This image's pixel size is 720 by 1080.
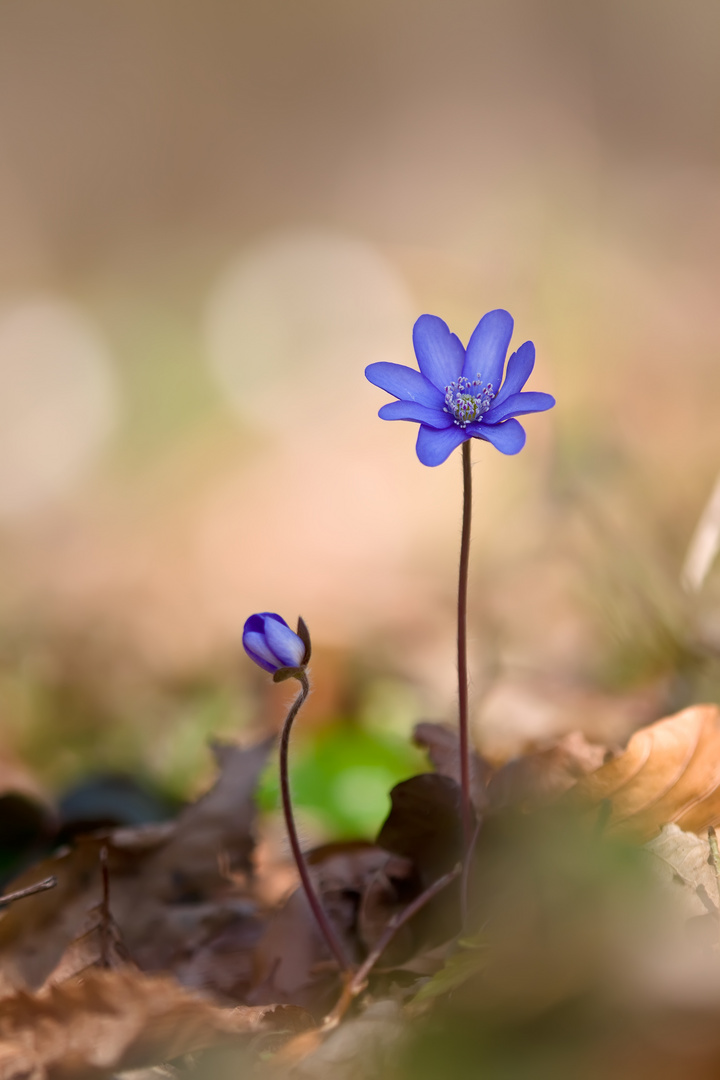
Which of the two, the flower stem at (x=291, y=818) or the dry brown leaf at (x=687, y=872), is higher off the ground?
the flower stem at (x=291, y=818)

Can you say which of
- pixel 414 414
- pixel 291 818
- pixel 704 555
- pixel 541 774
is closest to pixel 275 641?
pixel 291 818

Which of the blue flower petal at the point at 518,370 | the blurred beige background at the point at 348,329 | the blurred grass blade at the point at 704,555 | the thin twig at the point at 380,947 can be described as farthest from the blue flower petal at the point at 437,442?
the blurred grass blade at the point at 704,555

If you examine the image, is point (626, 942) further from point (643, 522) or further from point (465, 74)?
point (465, 74)

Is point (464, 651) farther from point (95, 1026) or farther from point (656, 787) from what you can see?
point (95, 1026)

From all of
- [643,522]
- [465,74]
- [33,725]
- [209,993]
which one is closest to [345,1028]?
[209,993]

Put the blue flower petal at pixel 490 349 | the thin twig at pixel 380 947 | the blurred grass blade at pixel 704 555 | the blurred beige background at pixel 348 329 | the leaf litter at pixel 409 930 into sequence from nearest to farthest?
the leaf litter at pixel 409 930 < the thin twig at pixel 380 947 < the blue flower petal at pixel 490 349 < the blurred grass blade at pixel 704 555 < the blurred beige background at pixel 348 329

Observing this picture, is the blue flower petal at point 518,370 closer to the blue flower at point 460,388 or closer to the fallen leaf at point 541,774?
the blue flower at point 460,388

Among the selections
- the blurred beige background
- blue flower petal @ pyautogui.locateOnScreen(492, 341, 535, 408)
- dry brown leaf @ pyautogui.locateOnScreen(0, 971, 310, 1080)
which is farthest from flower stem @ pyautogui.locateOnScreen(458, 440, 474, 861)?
the blurred beige background
